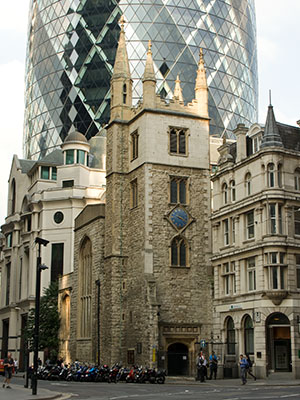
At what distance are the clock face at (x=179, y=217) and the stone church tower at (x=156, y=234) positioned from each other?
70mm

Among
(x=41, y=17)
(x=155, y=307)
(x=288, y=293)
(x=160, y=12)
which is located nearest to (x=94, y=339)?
(x=155, y=307)

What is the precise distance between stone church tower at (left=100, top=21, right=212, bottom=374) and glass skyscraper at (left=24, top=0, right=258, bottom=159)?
95.2ft

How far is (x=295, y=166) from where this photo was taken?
4103 centimetres

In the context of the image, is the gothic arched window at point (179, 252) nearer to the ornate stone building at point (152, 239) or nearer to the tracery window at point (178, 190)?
the ornate stone building at point (152, 239)

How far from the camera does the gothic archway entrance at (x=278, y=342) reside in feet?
127

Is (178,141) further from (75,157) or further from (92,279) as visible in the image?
(75,157)

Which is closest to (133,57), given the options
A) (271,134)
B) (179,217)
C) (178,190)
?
(178,190)

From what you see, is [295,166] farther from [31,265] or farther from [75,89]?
[75,89]

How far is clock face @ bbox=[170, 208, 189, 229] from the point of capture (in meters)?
48.4

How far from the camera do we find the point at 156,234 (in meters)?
47.5

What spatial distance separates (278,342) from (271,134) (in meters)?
12.1

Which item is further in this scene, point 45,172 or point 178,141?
point 45,172

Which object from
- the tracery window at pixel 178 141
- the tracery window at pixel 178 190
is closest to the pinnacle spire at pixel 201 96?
the tracery window at pixel 178 141

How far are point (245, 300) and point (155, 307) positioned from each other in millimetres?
6668
